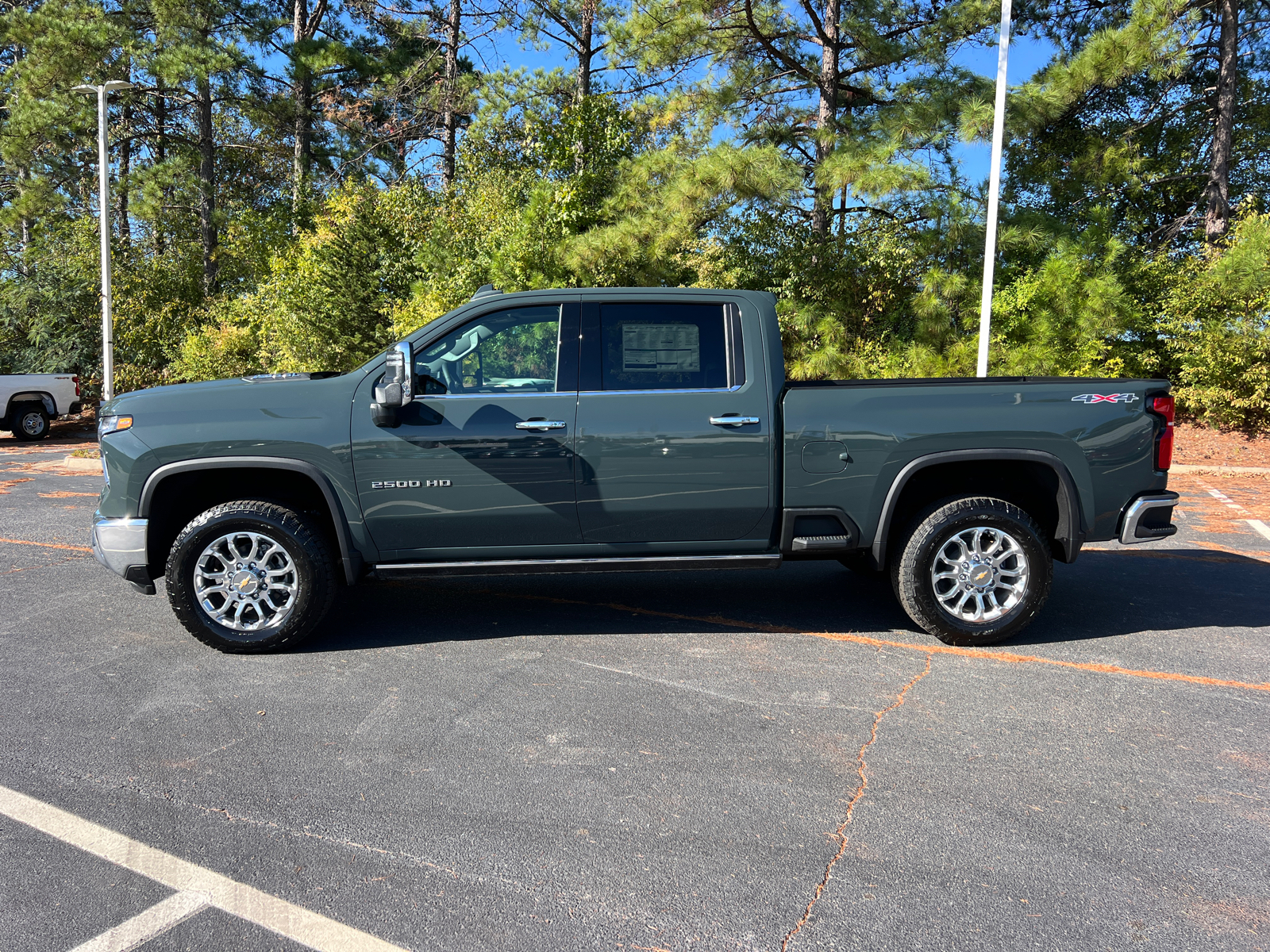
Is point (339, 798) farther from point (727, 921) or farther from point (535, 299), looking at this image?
point (535, 299)

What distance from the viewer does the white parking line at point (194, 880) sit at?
2590 mm

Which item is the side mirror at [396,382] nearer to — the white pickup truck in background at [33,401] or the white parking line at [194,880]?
the white parking line at [194,880]

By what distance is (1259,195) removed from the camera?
20.0 metres

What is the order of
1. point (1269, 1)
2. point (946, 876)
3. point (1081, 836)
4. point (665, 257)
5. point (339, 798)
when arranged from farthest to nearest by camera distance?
point (1269, 1)
point (665, 257)
point (339, 798)
point (1081, 836)
point (946, 876)

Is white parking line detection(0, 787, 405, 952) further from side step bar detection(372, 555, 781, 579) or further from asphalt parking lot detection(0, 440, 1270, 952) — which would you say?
side step bar detection(372, 555, 781, 579)

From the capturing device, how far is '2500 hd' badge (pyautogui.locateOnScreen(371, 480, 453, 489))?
488 cm

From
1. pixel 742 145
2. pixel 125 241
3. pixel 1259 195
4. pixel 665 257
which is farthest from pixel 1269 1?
pixel 125 241

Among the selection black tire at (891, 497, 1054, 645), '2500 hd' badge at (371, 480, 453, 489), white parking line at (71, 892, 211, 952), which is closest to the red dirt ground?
black tire at (891, 497, 1054, 645)

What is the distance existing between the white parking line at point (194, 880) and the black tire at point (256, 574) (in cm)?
156

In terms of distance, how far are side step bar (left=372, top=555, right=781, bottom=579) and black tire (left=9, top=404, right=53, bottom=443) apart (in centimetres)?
1769

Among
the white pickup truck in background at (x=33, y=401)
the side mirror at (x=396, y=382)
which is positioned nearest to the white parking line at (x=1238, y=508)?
the side mirror at (x=396, y=382)

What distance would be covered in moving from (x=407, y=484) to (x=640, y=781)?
7.10 ft

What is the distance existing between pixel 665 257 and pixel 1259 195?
45.0 ft

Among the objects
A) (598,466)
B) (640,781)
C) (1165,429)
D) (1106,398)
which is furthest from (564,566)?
(1165,429)
